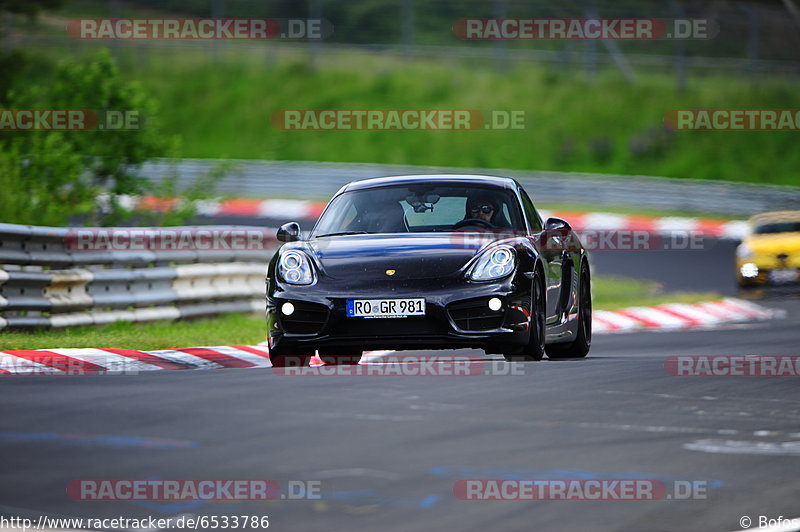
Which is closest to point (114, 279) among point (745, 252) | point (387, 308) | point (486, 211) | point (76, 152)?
point (486, 211)

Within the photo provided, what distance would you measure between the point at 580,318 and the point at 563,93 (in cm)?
3536

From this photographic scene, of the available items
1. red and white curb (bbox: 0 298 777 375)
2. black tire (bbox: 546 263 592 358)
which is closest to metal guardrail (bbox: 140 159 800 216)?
black tire (bbox: 546 263 592 358)

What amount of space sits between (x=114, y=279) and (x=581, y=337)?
14.6 feet

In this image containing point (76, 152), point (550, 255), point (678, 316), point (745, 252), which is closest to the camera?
point (550, 255)

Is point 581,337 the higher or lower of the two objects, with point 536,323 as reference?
lower

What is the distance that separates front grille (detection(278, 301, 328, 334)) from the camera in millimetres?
9797

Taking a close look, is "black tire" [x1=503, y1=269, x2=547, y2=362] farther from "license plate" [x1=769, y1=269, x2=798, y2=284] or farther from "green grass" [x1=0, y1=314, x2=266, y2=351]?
"license plate" [x1=769, y1=269, x2=798, y2=284]

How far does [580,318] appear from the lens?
11.9 meters

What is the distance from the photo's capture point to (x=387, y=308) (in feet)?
31.8

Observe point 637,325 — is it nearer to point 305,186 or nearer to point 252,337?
point 252,337

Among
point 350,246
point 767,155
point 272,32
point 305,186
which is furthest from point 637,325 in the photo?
point 272,32

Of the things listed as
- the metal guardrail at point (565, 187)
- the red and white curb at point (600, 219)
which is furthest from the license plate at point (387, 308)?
the metal guardrail at point (565, 187)

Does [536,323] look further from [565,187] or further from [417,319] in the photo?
[565,187]

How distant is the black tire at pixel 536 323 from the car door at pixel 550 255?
302 mm
